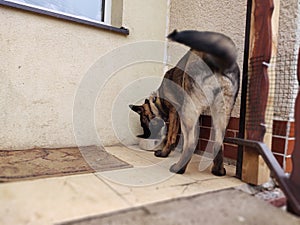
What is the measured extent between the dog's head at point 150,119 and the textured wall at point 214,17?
61cm

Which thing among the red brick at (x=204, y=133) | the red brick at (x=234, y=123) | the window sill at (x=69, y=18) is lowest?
the red brick at (x=204, y=133)

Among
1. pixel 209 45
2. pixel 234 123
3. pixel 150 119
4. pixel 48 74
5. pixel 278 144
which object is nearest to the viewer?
pixel 209 45

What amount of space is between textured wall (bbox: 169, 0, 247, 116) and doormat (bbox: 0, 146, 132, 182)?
0.99m

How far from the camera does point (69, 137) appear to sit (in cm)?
182

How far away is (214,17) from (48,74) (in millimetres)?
1393

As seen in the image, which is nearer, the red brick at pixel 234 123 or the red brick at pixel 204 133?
the red brick at pixel 234 123

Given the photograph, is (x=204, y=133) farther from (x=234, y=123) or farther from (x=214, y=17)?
(x=214, y=17)

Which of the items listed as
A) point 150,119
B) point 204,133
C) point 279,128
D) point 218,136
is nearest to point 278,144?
point 279,128

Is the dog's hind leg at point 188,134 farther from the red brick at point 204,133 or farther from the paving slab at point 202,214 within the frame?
the red brick at point 204,133

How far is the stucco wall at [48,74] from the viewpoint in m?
1.56

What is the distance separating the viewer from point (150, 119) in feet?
6.02

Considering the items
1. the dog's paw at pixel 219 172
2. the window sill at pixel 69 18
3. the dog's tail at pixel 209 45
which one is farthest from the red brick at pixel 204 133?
the window sill at pixel 69 18

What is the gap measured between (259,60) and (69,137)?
4.95 ft

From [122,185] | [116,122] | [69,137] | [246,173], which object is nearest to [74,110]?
[69,137]
